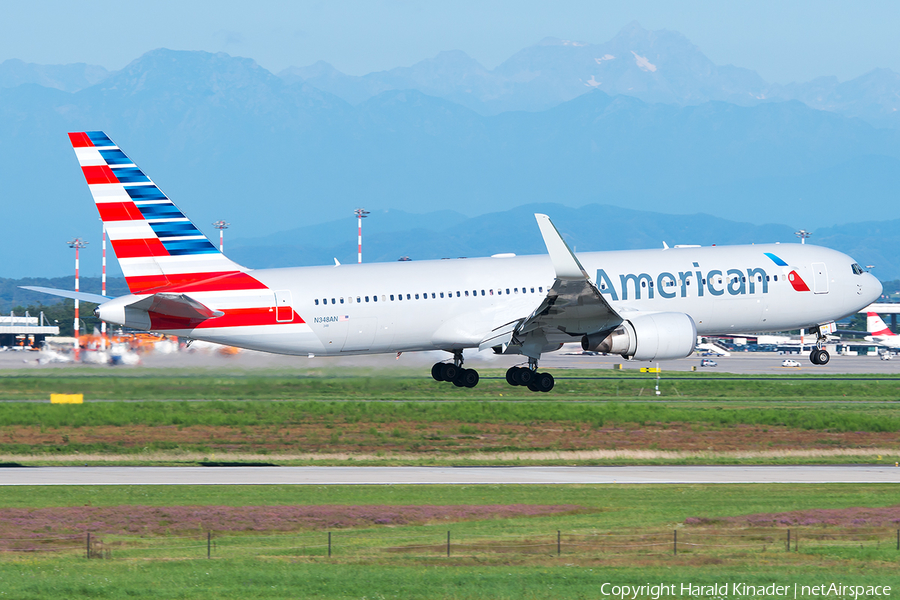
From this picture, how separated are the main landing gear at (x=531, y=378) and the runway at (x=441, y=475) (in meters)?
3.28

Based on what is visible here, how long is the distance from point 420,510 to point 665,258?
57.2ft

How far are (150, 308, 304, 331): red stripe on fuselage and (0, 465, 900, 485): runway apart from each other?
5422 mm

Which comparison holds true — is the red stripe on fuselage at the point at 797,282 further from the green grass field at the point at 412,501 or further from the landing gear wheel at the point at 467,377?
the landing gear wheel at the point at 467,377

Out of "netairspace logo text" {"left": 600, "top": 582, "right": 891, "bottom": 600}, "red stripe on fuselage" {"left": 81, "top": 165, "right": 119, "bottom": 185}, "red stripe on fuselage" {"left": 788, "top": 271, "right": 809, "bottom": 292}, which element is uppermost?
"red stripe on fuselage" {"left": 81, "top": 165, "right": 119, "bottom": 185}

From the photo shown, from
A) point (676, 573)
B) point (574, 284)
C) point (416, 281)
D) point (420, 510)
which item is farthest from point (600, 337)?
point (676, 573)

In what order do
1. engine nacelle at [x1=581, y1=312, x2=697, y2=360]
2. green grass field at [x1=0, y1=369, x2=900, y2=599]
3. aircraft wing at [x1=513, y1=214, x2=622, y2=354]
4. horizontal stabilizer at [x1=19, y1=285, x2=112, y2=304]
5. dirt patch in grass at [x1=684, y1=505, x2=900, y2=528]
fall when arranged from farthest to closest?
engine nacelle at [x1=581, y1=312, x2=697, y2=360]
horizontal stabilizer at [x1=19, y1=285, x2=112, y2=304]
aircraft wing at [x1=513, y1=214, x2=622, y2=354]
dirt patch in grass at [x1=684, y1=505, x2=900, y2=528]
green grass field at [x1=0, y1=369, x2=900, y2=599]

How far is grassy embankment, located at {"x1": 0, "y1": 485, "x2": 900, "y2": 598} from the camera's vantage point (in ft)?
83.5

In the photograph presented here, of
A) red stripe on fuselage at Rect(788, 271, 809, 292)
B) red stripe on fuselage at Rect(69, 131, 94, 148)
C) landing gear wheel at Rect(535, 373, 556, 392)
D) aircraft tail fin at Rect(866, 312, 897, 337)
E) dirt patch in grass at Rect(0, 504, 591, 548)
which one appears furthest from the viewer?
aircraft tail fin at Rect(866, 312, 897, 337)

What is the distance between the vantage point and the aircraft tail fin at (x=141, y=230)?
139ft

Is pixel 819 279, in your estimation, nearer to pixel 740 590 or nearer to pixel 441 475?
pixel 441 475

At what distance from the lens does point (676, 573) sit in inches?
1065

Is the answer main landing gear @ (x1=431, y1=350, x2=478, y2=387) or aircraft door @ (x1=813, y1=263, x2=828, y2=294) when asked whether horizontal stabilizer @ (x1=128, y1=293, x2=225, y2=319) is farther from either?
aircraft door @ (x1=813, y1=263, x2=828, y2=294)

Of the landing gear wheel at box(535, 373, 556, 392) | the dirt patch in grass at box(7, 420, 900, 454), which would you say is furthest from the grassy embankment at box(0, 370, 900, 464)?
the landing gear wheel at box(535, 373, 556, 392)

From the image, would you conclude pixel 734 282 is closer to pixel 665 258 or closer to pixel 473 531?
pixel 665 258
